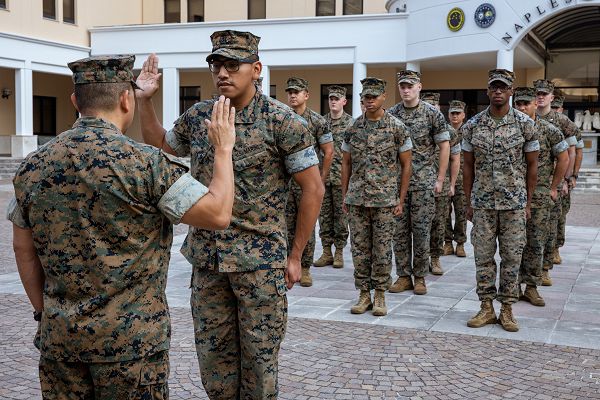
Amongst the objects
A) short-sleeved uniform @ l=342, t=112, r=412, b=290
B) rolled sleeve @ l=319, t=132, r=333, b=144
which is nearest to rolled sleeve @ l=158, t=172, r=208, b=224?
short-sleeved uniform @ l=342, t=112, r=412, b=290

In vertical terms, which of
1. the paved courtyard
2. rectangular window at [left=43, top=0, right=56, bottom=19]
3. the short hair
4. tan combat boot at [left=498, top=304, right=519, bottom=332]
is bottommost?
the paved courtyard

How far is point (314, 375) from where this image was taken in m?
5.00

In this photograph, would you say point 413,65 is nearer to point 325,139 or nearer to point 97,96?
point 325,139

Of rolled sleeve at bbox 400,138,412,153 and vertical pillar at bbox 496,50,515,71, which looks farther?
vertical pillar at bbox 496,50,515,71

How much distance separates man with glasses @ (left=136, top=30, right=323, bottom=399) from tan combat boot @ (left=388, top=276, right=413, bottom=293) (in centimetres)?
431

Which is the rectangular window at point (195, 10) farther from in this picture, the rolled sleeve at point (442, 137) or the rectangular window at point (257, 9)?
the rolled sleeve at point (442, 137)

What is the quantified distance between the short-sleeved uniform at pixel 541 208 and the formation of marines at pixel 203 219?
1.09m

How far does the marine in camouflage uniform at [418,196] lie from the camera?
7895 millimetres

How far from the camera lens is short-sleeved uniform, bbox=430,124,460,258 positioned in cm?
929

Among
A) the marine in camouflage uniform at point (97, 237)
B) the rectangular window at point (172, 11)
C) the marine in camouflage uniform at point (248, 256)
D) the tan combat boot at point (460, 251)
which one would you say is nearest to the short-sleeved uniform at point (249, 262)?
the marine in camouflage uniform at point (248, 256)

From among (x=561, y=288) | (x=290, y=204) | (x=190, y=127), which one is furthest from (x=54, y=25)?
(x=190, y=127)

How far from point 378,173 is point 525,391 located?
2.75 meters

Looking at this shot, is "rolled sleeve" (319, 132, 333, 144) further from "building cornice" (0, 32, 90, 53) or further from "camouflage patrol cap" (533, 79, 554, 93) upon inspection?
"building cornice" (0, 32, 90, 53)

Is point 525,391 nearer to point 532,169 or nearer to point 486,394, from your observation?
point 486,394
